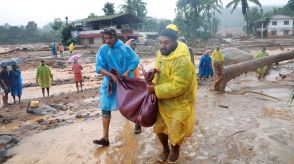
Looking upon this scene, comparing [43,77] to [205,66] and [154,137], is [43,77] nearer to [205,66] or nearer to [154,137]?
[205,66]

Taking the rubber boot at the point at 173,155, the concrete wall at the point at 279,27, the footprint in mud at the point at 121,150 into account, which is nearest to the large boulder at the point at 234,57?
the footprint in mud at the point at 121,150

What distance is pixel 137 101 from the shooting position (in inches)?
145

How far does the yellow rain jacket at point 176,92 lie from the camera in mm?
3309

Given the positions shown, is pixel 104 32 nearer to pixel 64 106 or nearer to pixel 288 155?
pixel 288 155

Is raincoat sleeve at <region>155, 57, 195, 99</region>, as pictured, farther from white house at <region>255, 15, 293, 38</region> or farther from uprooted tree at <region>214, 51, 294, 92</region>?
white house at <region>255, 15, 293, 38</region>

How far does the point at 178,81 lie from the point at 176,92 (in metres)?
0.12

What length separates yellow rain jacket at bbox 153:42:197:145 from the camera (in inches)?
130

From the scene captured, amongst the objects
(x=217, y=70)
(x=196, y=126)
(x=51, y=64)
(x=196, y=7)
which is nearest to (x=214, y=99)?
(x=217, y=70)

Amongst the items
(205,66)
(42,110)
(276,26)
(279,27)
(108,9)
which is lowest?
(42,110)

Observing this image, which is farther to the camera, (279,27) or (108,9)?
(279,27)

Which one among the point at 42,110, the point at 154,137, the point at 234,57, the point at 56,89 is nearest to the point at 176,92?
the point at 154,137

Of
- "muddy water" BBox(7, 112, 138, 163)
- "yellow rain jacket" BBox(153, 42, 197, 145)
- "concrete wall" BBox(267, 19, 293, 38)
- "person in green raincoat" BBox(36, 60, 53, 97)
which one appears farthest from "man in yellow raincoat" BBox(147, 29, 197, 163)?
"concrete wall" BBox(267, 19, 293, 38)

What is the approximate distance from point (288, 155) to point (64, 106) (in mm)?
6548

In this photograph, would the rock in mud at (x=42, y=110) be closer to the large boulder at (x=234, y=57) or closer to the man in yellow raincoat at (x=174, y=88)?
the man in yellow raincoat at (x=174, y=88)
